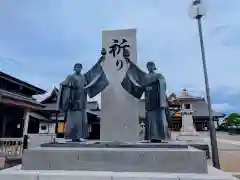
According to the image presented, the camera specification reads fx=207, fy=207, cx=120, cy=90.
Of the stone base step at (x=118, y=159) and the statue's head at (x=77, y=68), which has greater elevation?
the statue's head at (x=77, y=68)

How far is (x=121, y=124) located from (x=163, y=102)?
1.38 metres

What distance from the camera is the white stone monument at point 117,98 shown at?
5.12 m

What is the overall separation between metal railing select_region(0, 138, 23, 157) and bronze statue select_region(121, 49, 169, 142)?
29.8 ft

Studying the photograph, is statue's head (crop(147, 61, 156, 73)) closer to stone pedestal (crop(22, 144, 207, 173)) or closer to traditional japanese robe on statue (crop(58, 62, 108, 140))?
traditional japanese robe on statue (crop(58, 62, 108, 140))

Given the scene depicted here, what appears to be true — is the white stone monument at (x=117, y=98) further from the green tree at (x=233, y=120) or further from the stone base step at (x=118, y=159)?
the green tree at (x=233, y=120)

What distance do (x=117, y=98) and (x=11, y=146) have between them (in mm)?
8990

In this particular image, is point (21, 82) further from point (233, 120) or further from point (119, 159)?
point (233, 120)

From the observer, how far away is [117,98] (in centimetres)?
526

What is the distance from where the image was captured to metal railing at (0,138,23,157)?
11031 millimetres

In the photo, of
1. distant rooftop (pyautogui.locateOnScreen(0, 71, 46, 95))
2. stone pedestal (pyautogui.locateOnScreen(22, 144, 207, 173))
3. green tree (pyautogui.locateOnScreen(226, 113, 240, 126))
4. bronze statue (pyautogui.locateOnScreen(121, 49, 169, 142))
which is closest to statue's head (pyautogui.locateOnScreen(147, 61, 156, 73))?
bronze statue (pyautogui.locateOnScreen(121, 49, 169, 142))

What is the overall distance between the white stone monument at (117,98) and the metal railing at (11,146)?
26.2ft

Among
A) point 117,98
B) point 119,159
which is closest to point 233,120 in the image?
point 117,98

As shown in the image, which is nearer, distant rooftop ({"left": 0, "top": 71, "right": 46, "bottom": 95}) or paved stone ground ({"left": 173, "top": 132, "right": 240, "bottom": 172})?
paved stone ground ({"left": 173, "top": 132, "right": 240, "bottom": 172})

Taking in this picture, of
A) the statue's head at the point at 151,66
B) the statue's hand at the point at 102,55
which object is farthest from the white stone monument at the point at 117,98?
the statue's head at the point at 151,66
